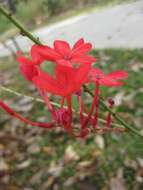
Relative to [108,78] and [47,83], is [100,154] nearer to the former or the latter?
[108,78]

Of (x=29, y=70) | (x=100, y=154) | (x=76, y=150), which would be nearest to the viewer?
(x=29, y=70)

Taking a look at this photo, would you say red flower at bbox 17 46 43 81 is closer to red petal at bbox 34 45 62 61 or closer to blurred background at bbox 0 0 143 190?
red petal at bbox 34 45 62 61

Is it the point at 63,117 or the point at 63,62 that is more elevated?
the point at 63,62

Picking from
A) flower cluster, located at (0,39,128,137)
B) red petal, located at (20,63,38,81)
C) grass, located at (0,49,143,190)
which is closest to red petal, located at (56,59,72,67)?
flower cluster, located at (0,39,128,137)

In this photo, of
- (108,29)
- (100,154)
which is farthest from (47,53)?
(108,29)

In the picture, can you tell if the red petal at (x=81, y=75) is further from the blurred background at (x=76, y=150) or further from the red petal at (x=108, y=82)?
the blurred background at (x=76, y=150)

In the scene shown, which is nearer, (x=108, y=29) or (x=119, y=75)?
(x=119, y=75)
